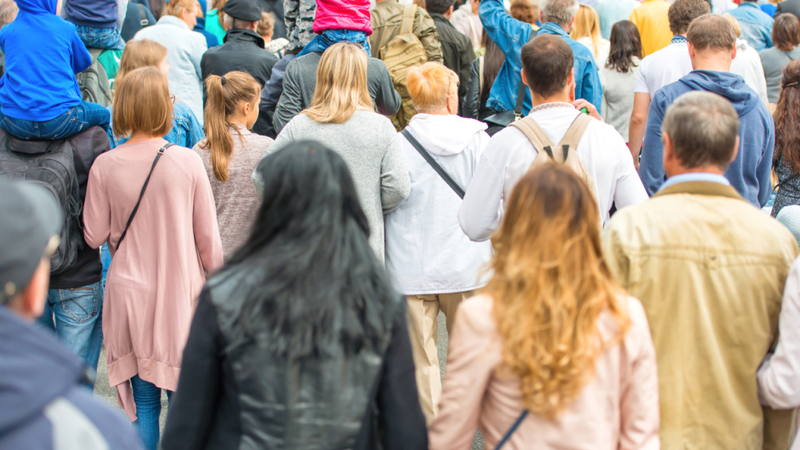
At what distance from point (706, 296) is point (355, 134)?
1.93m

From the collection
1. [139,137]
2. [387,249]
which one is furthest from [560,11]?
[139,137]

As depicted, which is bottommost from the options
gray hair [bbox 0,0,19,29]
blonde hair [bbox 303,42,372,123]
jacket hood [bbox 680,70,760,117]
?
gray hair [bbox 0,0,19,29]

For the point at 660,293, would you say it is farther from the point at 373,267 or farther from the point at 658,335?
the point at 373,267

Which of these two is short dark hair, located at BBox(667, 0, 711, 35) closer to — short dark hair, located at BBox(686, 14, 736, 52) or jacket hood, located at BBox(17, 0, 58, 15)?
short dark hair, located at BBox(686, 14, 736, 52)

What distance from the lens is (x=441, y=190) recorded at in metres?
3.70

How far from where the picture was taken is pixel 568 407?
1.81 m

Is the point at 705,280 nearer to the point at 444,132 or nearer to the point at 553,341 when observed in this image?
the point at 553,341

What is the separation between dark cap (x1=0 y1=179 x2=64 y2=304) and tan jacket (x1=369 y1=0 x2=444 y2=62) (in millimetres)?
4652

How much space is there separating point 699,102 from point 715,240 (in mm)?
459

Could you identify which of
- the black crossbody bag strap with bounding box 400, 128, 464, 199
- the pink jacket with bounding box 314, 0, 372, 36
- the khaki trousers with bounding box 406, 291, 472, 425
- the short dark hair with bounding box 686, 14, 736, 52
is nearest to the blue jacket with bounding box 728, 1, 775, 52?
the short dark hair with bounding box 686, 14, 736, 52

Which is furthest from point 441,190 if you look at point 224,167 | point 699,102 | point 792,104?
point 792,104

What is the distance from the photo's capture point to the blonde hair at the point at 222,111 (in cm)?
375

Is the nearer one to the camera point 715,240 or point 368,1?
point 715,240

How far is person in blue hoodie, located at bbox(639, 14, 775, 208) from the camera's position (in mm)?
3654
